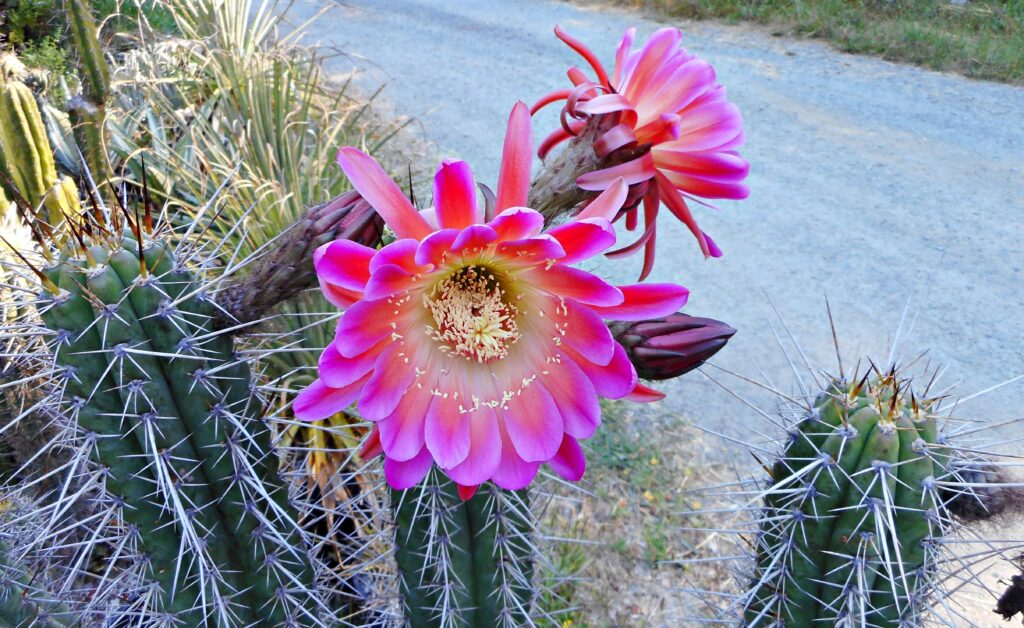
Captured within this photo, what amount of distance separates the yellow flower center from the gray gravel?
2385 mm

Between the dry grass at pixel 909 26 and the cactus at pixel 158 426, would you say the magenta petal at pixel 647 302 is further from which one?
the dry grass at pixel 909 26

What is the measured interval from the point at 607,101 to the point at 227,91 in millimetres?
3335

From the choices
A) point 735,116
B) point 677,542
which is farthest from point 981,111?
point 735,116

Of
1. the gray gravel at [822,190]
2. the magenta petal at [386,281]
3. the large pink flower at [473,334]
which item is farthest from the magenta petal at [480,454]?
the gray gravel at [822,190]

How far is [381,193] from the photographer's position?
97 cm

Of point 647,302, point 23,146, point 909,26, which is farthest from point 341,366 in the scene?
point 909,26

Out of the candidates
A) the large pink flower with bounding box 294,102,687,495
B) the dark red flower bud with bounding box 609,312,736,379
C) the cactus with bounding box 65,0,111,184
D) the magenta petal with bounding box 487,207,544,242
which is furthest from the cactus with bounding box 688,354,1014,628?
the cactus with bounding box 65,0,111,184

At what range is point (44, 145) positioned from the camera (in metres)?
2.51

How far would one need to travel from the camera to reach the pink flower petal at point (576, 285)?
948mm

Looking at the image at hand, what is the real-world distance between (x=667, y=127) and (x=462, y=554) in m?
0.84

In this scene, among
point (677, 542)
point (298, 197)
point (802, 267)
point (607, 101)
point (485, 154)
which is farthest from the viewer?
Result: point (485, 154)

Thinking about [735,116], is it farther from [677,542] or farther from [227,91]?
[227,91]

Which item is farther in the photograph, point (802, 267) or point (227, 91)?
point (802, 267)

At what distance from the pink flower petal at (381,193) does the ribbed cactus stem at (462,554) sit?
508mm
